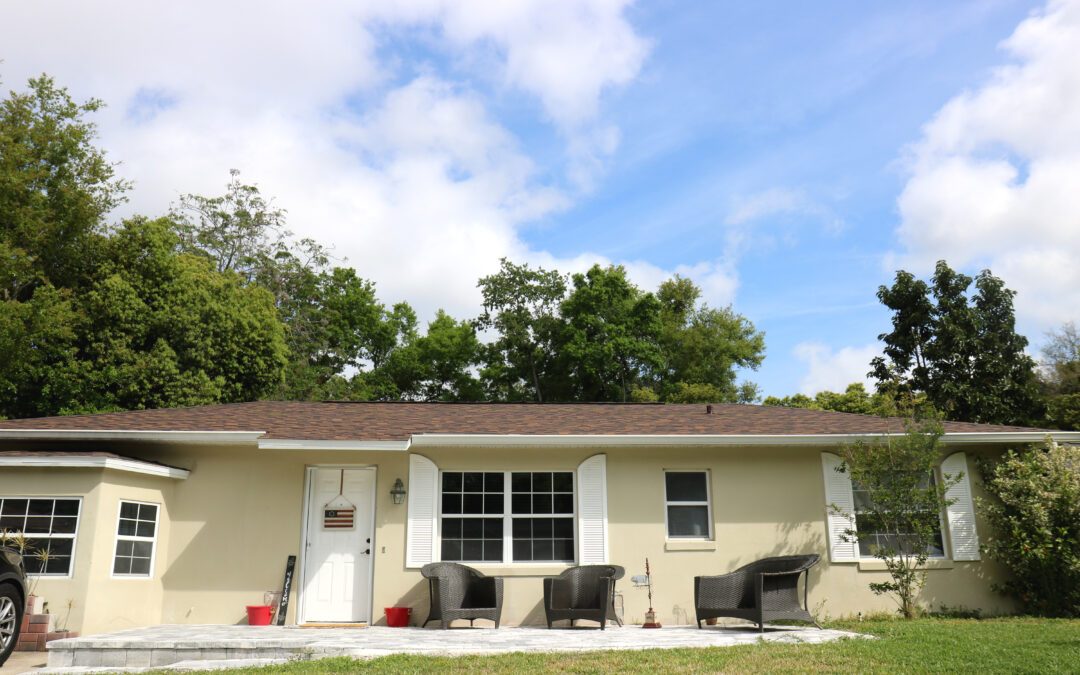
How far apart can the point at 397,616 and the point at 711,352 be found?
89.8 ft

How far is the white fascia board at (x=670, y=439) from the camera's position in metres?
10.8

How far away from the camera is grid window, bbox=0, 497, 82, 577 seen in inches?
362

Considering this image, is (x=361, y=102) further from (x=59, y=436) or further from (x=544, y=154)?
(x=59, y=436)

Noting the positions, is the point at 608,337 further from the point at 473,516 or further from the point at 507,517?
the point at 473,516

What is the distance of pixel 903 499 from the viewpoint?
421 inches

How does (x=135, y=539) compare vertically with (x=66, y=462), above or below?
below

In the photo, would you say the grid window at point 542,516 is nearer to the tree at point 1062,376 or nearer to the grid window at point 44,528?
the grid window at point 44,528

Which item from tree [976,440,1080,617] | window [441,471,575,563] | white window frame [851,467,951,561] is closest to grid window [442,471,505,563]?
window [441,471,575,563]

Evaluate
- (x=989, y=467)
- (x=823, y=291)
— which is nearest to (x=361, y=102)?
(x=823, y=291)

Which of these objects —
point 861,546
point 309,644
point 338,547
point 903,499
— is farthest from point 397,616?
point 903,499

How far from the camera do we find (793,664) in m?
6.67

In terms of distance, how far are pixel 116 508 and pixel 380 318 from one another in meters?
24.9

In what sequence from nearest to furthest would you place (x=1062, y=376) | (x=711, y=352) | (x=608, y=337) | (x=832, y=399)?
(x=832, y=399) < (x=1062, y=376) < (x=608, y=337) < (x=711, y=352)

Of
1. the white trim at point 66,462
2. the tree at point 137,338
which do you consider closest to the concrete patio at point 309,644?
the white trim at point 66,462
